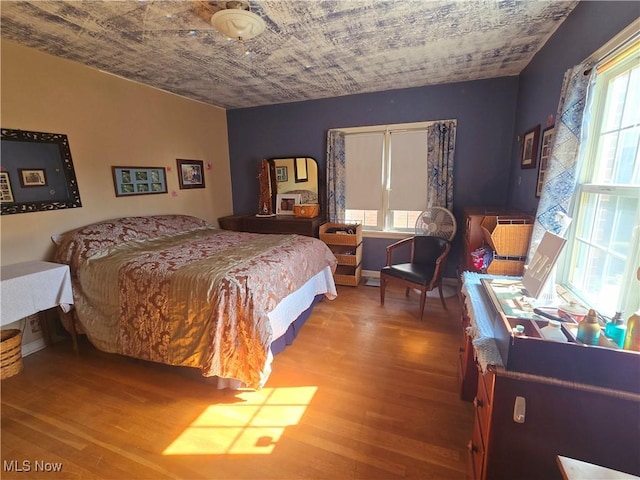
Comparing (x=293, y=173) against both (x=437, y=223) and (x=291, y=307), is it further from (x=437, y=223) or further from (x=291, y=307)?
(x=291, y=307)

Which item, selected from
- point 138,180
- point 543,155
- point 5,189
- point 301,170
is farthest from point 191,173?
point 543,155

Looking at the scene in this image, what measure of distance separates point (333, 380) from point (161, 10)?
2.66m

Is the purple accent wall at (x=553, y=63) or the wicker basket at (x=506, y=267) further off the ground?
the purple accent wall at (x=553, y=63)

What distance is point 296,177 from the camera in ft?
13.7

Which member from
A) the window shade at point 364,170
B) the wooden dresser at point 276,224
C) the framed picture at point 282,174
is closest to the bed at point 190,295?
the wooden dresser at point 276,224

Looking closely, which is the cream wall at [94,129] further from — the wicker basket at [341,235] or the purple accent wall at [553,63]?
the purple accent wall at [553,63]

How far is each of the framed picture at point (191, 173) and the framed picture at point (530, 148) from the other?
3795 mm

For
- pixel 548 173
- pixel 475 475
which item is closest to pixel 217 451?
pixel 475 475

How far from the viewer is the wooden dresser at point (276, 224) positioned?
376 cm

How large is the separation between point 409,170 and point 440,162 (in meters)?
0.37

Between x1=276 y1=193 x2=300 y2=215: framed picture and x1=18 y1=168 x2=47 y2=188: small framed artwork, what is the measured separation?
8.29 feet

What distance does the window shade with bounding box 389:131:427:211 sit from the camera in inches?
141

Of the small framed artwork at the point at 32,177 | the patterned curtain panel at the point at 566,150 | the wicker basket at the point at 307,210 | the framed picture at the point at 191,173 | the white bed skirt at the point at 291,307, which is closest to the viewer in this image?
the patterned curtain panel at the point at 566,150

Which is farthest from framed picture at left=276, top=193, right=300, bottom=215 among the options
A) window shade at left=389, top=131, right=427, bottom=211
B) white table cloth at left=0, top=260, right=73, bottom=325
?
white table cloth at left=0, top=260, right=73, bottom=325
